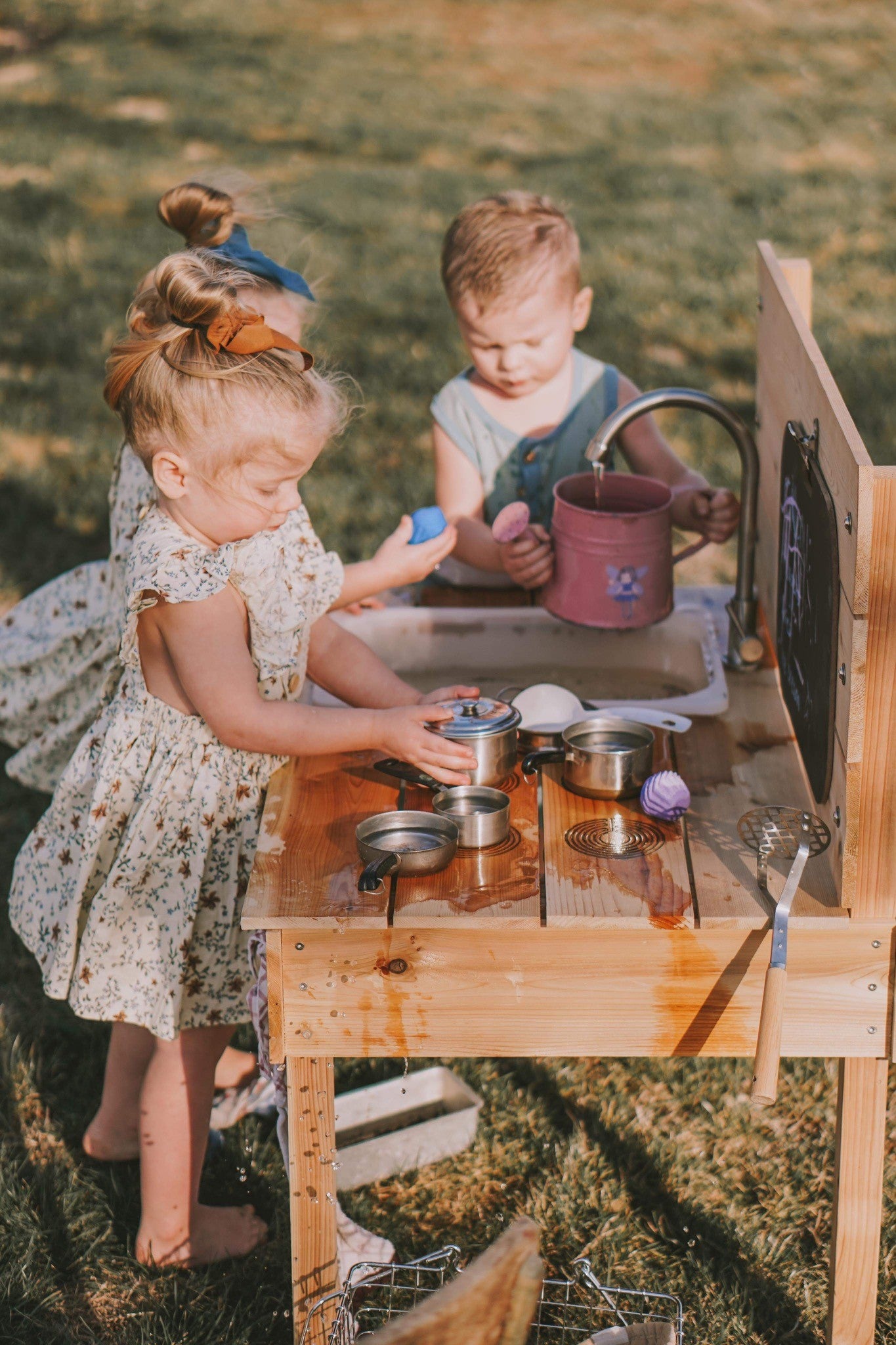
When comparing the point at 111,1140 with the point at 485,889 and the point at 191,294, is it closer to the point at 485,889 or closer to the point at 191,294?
the point at 485,889

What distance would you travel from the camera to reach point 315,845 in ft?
6.68

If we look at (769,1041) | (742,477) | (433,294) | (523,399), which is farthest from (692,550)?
(433,294)

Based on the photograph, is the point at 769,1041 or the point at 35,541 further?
the point at 35,541

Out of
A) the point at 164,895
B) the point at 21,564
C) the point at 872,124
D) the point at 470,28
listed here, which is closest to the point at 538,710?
the point at 164,895

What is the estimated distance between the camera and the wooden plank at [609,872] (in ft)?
6.03

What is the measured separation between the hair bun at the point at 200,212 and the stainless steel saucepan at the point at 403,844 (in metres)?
1.23

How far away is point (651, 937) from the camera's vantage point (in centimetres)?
186

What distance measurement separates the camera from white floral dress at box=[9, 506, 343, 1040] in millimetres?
2270

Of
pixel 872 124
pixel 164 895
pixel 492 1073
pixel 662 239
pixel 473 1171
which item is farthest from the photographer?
pixel 872 124

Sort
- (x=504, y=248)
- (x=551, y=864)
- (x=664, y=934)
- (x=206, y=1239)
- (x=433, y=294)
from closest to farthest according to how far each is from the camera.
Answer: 1. (x=664, y=934)
2. (x=551, y=864)
3. (x=206, y=1239)
4. (x=504, y=248)
5. (x=433, y=294)

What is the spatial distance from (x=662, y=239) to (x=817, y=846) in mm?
6984

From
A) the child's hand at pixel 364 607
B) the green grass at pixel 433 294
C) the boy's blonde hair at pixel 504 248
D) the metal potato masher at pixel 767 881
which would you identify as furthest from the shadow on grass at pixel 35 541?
the metal potato masher at pixel 767 881

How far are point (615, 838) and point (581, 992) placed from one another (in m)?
0.24

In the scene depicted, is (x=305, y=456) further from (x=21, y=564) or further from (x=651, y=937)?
(x=21, y=564)
